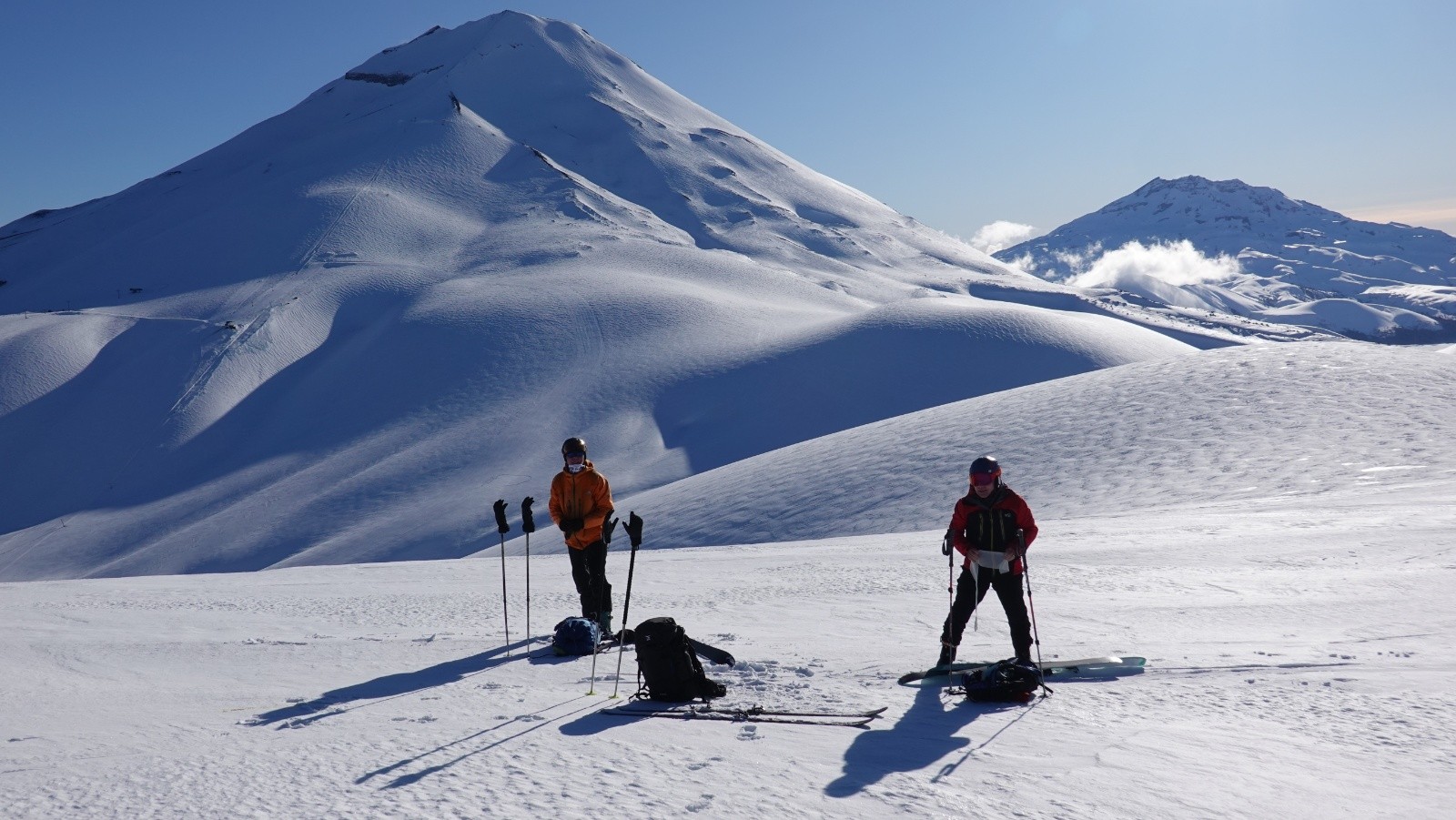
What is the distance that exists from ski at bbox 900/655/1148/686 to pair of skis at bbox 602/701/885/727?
72 cm

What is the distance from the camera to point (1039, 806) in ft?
14.9

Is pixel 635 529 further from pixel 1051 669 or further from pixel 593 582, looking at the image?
pixel 1051 669

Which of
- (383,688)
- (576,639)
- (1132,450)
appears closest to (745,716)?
(576,639)

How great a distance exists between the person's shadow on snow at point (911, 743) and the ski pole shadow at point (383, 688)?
125 inches

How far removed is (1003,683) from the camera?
6328 millimetres

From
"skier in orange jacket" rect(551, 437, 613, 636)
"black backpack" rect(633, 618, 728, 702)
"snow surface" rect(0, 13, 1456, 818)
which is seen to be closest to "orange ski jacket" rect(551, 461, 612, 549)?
"skier in orange jacket" rect(551, 437, 613, 636)

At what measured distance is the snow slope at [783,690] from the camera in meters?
4.71

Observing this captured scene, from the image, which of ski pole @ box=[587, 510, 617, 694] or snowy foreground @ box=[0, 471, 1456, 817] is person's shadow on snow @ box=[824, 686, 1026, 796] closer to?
snowy foreground @ box=[0, 471, 1456, 817]

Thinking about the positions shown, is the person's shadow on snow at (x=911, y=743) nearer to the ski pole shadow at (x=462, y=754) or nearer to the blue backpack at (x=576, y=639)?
the ski pole shadow at (x=462, y=754)

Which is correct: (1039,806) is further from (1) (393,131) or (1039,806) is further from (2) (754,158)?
(2) (754,158)

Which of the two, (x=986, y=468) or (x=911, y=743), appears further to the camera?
(x=986, y=468)

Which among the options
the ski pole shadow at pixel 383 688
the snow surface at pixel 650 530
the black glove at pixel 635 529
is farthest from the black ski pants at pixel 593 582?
the black glove at pixel 635 529

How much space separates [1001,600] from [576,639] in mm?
3317

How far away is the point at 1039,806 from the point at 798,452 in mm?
24863
